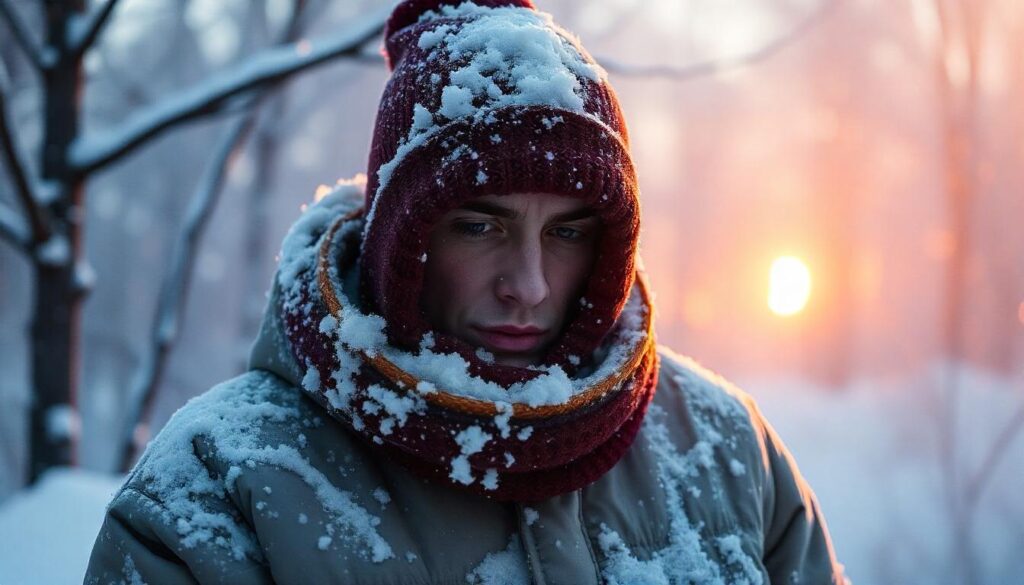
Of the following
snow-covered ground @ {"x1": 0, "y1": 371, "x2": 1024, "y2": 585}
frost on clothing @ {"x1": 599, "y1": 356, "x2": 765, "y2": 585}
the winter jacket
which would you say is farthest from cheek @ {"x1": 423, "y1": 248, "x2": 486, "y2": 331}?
snow-covered ground @ {"x1": 0, "y1": 371, "x2": 1024, "y2": 585}

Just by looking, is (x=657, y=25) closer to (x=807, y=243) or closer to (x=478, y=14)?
(x=807, y=243)

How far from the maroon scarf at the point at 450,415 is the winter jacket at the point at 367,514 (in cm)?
7

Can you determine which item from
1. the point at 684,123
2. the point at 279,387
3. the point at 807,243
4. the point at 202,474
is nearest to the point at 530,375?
the point at 279,387

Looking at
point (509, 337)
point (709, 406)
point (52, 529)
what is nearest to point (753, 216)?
point (709, 406)

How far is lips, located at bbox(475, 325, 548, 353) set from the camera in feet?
4.73

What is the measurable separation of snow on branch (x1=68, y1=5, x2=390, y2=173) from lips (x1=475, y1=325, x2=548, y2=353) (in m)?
1.68

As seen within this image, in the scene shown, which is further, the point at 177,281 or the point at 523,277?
the point at 177,281

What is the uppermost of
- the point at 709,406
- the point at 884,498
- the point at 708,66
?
the point at 708,66

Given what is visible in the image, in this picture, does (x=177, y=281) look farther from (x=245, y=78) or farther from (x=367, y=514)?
(x=367, y=514)

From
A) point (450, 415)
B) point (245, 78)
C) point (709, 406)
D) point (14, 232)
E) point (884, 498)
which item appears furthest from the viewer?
point (884, 498)

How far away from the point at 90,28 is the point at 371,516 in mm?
2575

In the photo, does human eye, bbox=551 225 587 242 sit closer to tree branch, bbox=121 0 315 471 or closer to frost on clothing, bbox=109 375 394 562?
frost on clothing, bbox=109 375 394 562

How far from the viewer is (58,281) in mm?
2973

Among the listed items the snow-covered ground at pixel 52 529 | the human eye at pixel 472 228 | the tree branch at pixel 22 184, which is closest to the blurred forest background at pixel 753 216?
the tree branch at pixel 22 184
